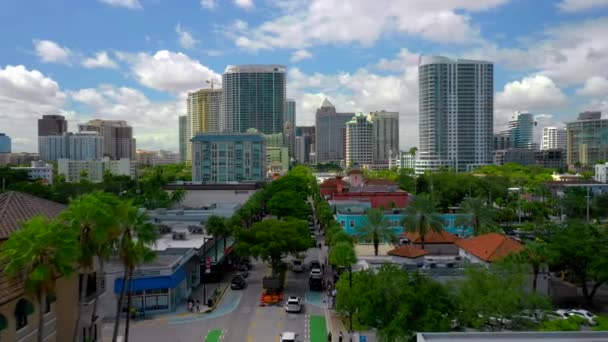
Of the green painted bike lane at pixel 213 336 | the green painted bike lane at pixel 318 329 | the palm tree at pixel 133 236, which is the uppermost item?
the palm tree at pixel 133 236

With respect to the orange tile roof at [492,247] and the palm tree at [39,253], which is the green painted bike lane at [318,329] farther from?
the palm tree at [39,253]

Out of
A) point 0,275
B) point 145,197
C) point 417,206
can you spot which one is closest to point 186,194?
point 145,197

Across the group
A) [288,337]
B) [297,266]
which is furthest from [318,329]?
[297,266]

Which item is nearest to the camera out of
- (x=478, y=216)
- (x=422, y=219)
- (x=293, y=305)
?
(x=293, y=305)

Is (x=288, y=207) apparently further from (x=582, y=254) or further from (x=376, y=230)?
(x=582, y=254)

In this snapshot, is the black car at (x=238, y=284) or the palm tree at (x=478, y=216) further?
the palm tree at (x=478, y=216)

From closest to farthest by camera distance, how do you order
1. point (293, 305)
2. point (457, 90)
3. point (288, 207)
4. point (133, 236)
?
1. point (133, 236)
2. point (293, 305)
3. point (288, 207)
4. point (457, 90)

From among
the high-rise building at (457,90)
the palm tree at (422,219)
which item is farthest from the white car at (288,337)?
the high-rise building at (457,90)
